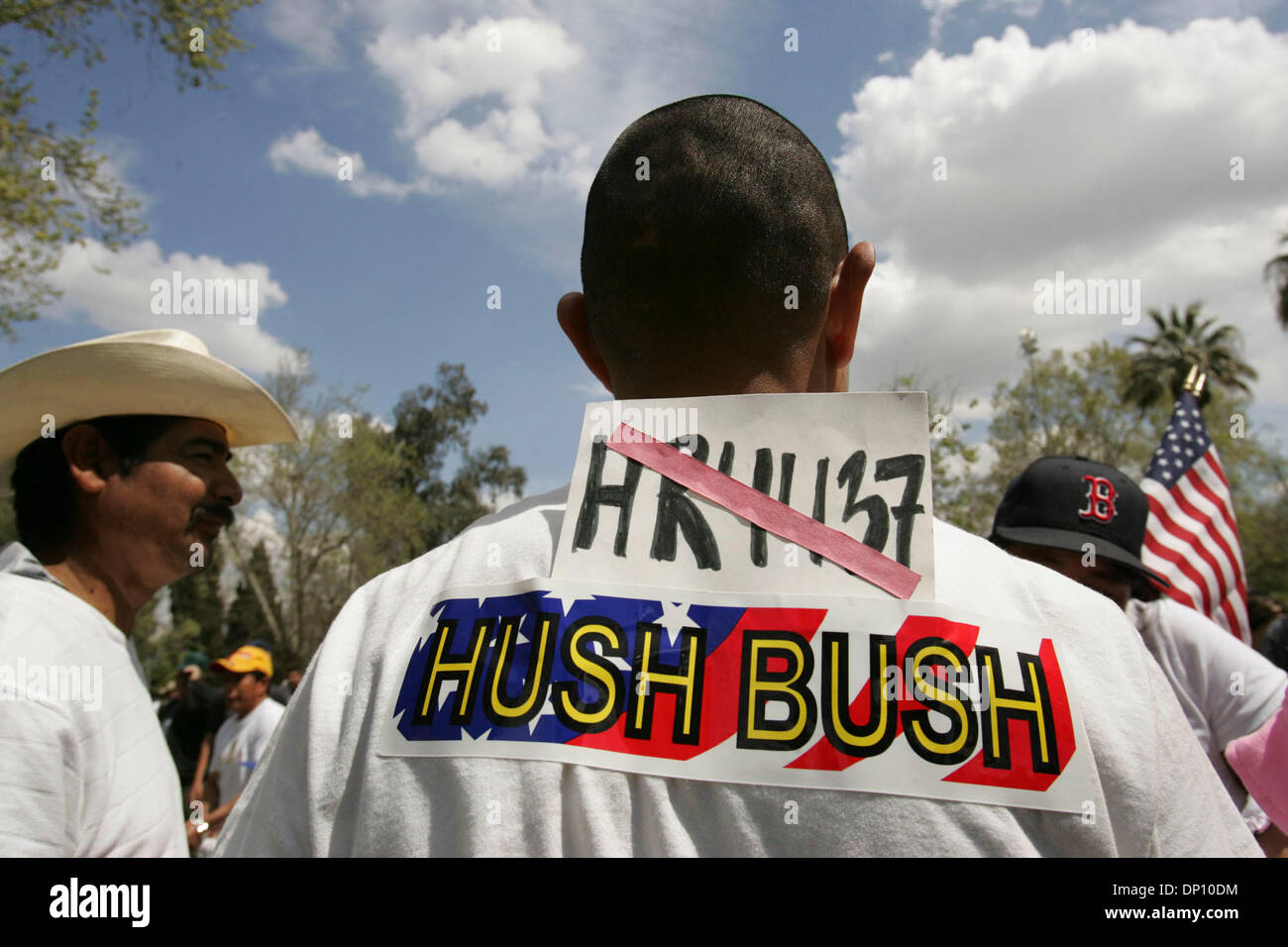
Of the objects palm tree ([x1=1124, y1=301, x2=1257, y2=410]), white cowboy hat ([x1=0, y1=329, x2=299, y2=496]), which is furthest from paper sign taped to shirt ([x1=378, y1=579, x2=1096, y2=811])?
palm tree ([x1=1124, y1=301, x2=1257, y2=410])

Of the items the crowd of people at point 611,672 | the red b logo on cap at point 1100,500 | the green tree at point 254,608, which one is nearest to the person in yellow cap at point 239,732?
the crowd of people at point 611,672

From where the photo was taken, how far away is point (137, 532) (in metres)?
2.52

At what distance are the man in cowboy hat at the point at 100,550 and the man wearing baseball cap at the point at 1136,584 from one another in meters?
2.88

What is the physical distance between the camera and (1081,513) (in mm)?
3496

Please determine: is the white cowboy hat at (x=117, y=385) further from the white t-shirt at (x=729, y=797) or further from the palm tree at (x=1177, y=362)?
the palm tree at (x=1177, y=362)

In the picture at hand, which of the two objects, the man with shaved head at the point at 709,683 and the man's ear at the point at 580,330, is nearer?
the man with shaved head at the point at 709,683

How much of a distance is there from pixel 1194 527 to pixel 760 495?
555 centimetres

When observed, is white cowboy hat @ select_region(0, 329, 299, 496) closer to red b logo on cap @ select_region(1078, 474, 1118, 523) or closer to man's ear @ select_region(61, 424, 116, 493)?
man's ear @ select_region(61, 424, 116, 493)

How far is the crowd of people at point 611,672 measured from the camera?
1.07m

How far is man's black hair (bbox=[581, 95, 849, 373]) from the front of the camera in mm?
1352

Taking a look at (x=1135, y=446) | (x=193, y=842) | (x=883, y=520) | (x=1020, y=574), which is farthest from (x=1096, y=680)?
(x=1135, y=446)

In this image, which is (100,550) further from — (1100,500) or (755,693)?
(1100,500)

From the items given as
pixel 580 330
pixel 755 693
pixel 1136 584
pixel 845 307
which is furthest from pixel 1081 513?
pixel 755 693
